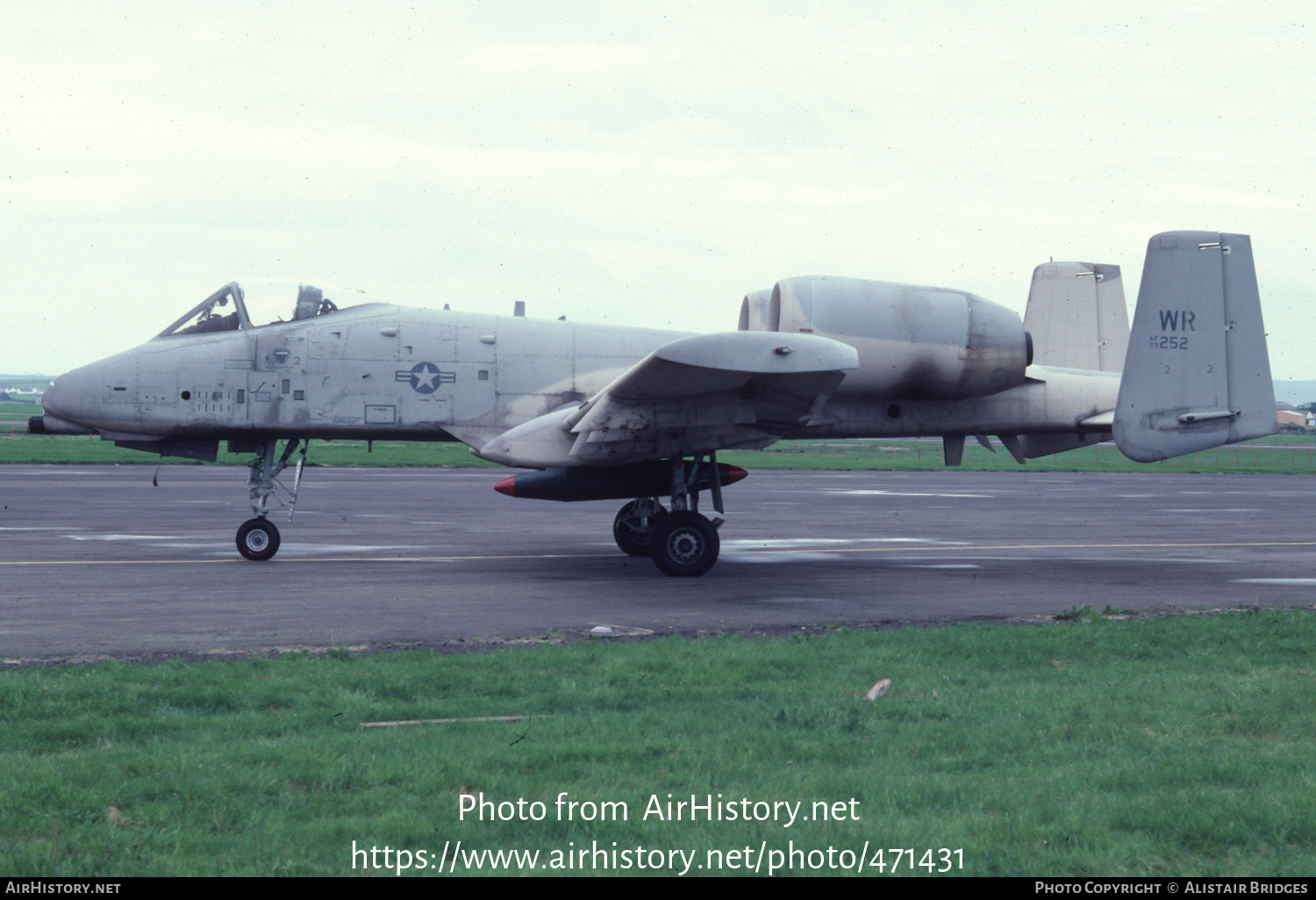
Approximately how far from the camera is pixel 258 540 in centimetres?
1566

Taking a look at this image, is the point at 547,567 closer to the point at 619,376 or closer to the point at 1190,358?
the point at 619,376

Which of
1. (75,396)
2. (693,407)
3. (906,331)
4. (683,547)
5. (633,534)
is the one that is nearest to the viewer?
(693,407)

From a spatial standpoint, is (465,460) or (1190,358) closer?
(1190,358)

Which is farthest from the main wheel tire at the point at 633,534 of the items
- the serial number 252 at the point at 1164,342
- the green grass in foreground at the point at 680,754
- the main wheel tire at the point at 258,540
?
the green grass in foreground at the point at 680,754

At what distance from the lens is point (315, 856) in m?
4.45

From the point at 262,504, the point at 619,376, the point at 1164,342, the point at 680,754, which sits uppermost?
the point at 1164,342

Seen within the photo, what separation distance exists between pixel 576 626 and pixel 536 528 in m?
11.2

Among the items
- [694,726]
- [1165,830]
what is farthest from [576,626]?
[1165,830]

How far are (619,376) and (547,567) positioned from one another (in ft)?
9.07

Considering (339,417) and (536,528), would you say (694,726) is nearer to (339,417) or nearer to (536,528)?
(339,417)

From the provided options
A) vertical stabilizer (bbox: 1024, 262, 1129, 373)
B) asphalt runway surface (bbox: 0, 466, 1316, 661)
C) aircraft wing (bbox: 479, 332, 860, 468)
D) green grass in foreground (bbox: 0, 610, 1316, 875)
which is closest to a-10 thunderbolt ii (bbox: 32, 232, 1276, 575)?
aircraft wing (bbox: 479, 332, 860, 468)

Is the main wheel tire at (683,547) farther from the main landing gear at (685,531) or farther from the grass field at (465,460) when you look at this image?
the grass field at (465,460)

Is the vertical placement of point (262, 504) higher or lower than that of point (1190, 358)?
lower

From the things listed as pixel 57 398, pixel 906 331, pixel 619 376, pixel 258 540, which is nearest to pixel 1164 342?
pixel 906 331
